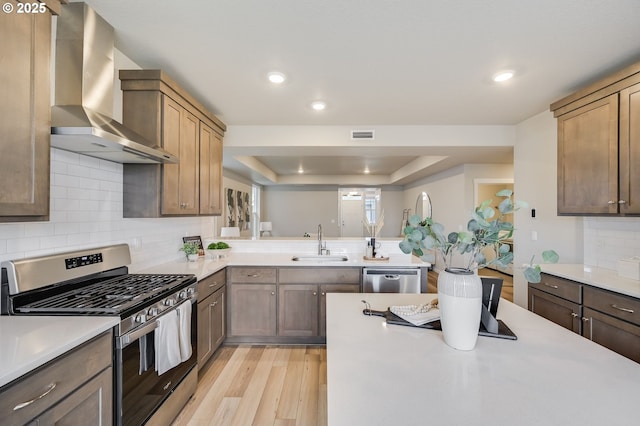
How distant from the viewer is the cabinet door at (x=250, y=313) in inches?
119

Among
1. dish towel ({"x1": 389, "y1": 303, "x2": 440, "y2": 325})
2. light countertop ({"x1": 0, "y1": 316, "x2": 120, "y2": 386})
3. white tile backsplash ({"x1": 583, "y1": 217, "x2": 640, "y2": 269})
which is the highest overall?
white tile backsplash ({"x1": 583, "y1": 217, "x2": 640, "y2": 269})

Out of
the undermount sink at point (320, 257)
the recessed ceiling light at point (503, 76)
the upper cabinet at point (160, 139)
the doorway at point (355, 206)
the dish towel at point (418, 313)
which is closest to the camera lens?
the dish towel at point (418, 313)

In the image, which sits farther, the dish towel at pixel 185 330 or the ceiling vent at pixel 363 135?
the ceiling vent at pixel 363 135

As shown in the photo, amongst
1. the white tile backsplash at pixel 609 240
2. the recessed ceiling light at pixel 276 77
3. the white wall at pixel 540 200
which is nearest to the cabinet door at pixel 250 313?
the recessed ceiling light at pixel 276 77

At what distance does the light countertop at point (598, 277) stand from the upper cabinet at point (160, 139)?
3.24 metres

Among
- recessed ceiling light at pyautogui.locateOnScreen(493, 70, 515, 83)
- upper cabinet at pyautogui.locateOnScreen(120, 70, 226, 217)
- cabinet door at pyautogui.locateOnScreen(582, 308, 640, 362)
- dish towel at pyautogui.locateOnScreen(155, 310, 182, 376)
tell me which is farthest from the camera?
recessed ceiling light at pyautogui.locateOnScreen(493, 70, 515, 83)

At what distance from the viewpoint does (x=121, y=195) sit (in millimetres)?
2238

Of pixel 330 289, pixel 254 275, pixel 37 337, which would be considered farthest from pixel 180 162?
pixel 330 289

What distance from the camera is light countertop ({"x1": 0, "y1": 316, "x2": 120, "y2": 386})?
953mm

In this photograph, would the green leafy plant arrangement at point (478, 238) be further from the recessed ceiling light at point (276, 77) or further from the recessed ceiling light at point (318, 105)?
the recessed ceiling light at point (318, 105)

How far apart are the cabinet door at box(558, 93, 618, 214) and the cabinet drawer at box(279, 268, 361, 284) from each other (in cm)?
203

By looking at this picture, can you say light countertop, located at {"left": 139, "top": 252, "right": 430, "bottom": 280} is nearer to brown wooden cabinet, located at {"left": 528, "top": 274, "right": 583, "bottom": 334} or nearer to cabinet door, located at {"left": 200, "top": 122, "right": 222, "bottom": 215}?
cabinet door, located at {"left": 200, "top": 122, "right": 222, "bottom": 215}

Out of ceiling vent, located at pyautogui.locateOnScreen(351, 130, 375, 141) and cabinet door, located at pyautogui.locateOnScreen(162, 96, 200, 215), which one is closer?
cabinet door, located at pyautogui.locateOnScreen(162, 96, 200, 215)

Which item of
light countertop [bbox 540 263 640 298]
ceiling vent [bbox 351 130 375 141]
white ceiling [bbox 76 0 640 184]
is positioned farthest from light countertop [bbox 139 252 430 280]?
white ceiling [bbox 76 0 640 184]
